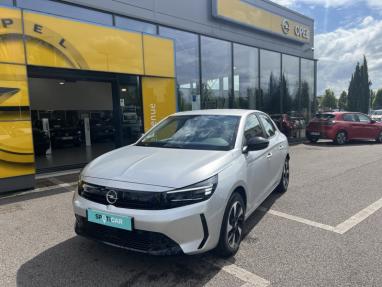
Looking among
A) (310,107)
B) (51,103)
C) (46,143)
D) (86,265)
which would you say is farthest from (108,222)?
(310,107)

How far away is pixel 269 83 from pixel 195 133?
13.5 meters

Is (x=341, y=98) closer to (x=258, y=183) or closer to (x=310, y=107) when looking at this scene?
(x=310, y=107)

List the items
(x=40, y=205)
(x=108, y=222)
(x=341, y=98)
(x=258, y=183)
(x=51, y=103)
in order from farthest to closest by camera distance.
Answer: (x=341, y=98) < (x=51, y=103) < (x=40, y=205) < (x=258, y=183) < (x=108, y=222)

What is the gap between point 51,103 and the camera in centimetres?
1642

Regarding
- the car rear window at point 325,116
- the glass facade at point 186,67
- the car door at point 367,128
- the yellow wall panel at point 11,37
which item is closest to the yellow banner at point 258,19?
the glass facade at point 186,67

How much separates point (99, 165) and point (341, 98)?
9516cm

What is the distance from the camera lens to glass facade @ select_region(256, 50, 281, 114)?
16.1 metres

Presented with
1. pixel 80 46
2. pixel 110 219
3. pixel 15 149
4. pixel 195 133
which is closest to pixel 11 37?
pixel 80 46

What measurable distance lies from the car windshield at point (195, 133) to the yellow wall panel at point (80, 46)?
427 centimetres

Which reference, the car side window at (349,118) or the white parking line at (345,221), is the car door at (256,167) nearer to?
the white parking line at (345,221)

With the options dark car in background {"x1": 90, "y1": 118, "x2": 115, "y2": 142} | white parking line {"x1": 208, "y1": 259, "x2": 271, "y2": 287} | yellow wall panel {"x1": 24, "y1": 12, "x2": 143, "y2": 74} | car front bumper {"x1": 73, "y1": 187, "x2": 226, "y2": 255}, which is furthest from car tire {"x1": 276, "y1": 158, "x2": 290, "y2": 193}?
dark car in background {"x1": 90, "y1": 118, "x2": 115, "y2": 142}

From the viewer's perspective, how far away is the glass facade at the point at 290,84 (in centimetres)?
1769

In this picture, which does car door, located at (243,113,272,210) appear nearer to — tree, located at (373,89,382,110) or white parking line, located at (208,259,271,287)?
white parking line, located at (208,259,271,287)

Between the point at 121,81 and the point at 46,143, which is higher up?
the point at 121,81
